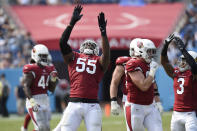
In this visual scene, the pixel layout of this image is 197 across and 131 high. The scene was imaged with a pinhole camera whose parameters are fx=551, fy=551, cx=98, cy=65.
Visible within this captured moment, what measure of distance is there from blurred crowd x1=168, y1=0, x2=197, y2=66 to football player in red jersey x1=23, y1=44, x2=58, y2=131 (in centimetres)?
892

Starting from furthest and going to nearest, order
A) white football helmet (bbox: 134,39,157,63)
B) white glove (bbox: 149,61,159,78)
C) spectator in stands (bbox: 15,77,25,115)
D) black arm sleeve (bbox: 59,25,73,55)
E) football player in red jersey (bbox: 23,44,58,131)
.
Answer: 1. spectator in stands (bbox: 15,77,25,115)
2. football player in red jersey (bbox: 23,44,58,131)
3. white football helmet (bbox: 134,39,157,63)
4. black arm sleeve (bbox: 59,25,73,55)
5. white glove (bbox: 149,61,159,78)

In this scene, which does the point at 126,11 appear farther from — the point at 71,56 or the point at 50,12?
the point at 71,56

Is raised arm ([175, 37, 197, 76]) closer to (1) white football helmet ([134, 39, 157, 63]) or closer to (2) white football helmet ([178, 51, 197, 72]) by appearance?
(2) white football helmet ([178, 51, 197, 72])

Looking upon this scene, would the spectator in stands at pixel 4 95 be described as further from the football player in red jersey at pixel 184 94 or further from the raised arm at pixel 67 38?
the raised arm at pixel 67 38

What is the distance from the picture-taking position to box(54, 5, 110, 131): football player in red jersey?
24.9 feet

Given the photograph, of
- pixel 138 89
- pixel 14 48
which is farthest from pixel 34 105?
pixel 14 48

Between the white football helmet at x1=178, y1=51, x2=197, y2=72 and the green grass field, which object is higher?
the white football helmet at x1=178, y1=51, x2=197, y2=72

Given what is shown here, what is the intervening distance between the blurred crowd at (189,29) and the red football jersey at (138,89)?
11100mm

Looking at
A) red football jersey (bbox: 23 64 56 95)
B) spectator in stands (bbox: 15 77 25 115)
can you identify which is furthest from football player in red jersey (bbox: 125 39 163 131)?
spectator in stands (bbox: 15 77 25 115)

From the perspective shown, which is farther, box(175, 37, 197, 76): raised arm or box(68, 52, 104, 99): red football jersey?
box(175, 37, 197, 76): raised arm

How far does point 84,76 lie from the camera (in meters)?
7.83

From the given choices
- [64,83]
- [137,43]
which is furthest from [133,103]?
[64,83]

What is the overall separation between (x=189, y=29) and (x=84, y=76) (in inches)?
540

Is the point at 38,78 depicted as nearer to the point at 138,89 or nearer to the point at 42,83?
the point at 42,83
